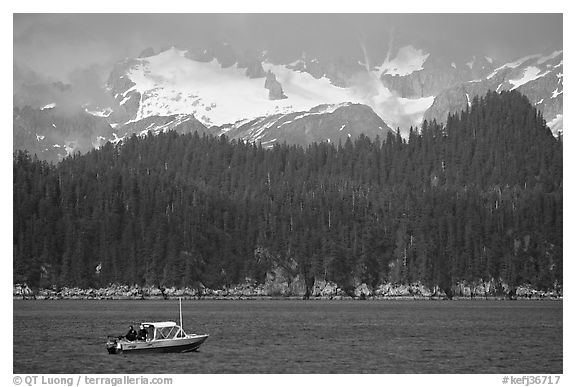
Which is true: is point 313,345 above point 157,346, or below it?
below

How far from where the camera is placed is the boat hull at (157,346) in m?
122

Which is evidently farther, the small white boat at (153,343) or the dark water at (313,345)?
the small white boat at (153,343)

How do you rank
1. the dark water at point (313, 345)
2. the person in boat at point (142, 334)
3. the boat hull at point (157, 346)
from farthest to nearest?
the person in boat at point (142, 334), the boat hull at point (157, 346), the dark water at point (313, 345)

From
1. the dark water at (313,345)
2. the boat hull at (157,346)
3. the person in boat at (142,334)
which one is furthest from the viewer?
the person in boat at (142,334)

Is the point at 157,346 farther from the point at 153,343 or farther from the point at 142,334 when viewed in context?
the point at 142,334

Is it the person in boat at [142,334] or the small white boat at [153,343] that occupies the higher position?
the person in boat at [142,334]

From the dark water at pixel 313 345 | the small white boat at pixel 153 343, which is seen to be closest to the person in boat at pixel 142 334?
the small white boat at pixel 153 343

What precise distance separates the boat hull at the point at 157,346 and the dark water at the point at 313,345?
1219mm

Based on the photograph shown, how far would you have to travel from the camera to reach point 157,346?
124 m

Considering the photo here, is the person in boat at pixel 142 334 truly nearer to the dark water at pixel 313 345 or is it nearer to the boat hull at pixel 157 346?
the boat hull at pixel 157 346

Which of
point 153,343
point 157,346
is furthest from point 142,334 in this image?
point 157,346

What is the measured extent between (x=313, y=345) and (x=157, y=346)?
19.6 meters

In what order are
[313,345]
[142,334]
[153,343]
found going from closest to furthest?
1. [153,343]
2. [142,334]
3. [313,345]
